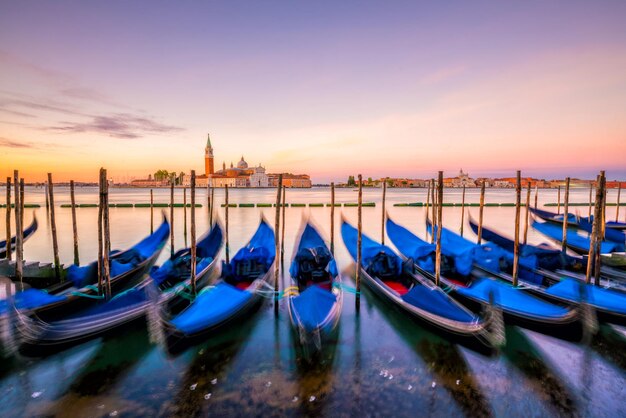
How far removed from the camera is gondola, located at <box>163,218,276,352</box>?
10.9 ft

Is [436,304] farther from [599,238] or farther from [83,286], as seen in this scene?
[83,286]

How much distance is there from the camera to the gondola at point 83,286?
398 centimetres

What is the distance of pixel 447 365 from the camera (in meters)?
3.54

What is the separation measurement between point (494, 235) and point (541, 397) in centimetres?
590

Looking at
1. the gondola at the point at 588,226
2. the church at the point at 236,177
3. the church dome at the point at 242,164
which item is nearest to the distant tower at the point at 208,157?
the church at the point at 236,177

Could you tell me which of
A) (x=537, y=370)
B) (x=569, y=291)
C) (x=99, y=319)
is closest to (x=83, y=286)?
(x=99, y=319)

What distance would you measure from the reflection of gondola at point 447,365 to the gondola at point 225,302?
173 centimetres

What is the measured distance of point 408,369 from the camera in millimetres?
3486

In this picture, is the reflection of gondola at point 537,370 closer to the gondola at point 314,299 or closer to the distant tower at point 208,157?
the gondola at point 314,299

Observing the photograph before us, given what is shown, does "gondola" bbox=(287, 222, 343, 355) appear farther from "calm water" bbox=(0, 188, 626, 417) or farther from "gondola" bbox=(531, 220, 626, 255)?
"gondola" bbox=(531, 220, 626, 255)

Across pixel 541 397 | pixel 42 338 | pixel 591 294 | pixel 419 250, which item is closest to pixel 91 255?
pixel 42 338

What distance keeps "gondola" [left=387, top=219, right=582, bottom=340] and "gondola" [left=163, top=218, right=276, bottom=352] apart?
113 inches

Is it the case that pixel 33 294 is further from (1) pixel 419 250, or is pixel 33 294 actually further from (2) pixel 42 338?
(1) pixel 419 250

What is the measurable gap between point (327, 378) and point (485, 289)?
8.59 ft
